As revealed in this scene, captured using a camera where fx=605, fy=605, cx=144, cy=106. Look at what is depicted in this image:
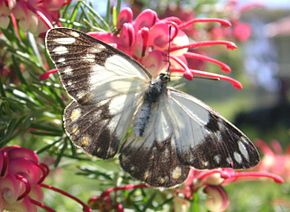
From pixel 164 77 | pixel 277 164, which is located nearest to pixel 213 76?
pixel 164 77

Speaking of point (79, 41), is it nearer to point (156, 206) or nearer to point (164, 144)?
point (164, 144)

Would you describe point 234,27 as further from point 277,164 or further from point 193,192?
point 193,192

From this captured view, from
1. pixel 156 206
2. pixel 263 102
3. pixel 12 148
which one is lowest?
pixel 263 102

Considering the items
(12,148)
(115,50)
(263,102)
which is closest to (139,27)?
(115,50)

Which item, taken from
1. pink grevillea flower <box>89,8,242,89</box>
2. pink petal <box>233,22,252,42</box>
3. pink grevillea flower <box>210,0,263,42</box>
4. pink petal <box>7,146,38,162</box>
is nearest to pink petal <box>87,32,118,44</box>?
pink grevillea flower <box>89,8,242,89</box>

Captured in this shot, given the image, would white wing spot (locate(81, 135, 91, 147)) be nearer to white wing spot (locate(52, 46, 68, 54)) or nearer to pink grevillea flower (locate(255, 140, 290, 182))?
white wing spot (locate(52, 46, 68, 54))

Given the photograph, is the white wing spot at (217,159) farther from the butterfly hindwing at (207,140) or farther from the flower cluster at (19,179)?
the flower cluster at (19,179)

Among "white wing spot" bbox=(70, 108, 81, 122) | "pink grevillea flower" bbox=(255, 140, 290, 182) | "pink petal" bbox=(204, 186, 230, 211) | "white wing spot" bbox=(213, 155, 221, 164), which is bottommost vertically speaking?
"pink grevillea flower" bbox=(255, 140, 290, 182)
